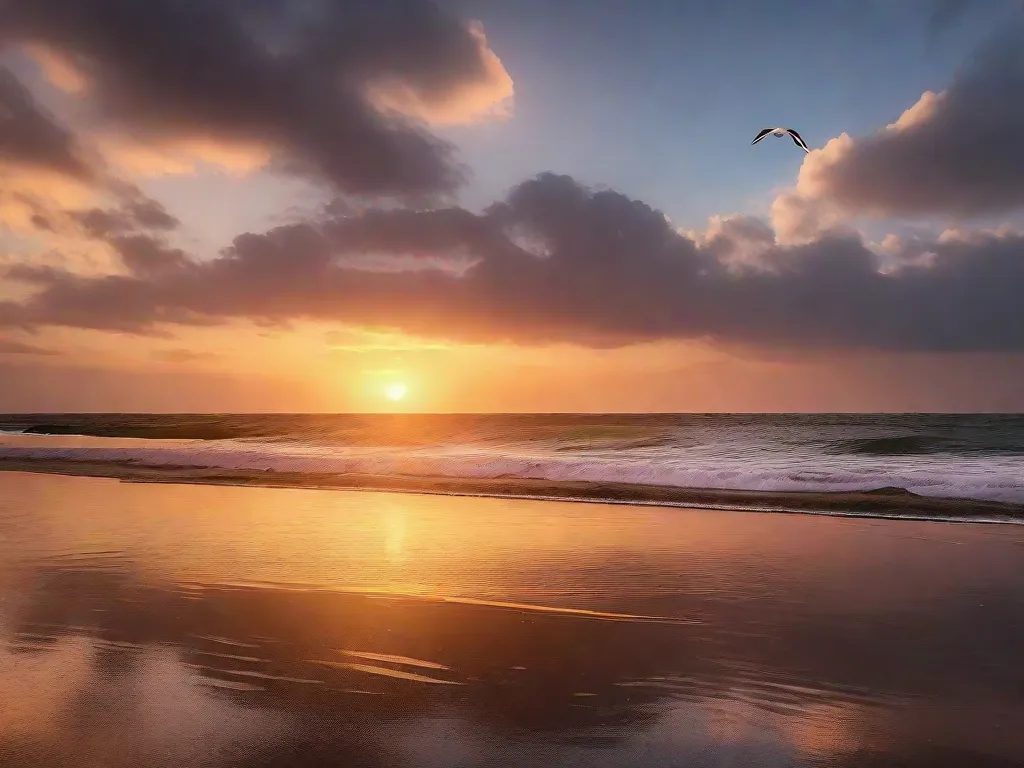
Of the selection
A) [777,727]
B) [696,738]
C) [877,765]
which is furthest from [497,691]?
[877,765]

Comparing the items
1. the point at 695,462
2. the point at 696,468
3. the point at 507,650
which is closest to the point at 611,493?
the point at 696,468

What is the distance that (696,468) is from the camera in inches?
938

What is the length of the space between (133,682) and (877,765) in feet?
17.1

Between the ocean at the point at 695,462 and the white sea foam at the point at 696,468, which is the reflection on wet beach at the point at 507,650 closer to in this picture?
the white sea foam at the point at 696,468

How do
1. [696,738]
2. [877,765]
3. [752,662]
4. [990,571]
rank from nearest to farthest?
[877,765], [696,738], [752,662], [990,571]

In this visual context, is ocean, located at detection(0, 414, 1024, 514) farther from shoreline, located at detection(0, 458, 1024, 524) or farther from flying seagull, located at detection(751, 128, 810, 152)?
flying seagull, located at detection(751, 128, 810, 152)

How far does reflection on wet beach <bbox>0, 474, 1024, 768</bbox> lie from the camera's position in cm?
420

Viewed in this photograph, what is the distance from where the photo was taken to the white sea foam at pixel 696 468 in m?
19.3

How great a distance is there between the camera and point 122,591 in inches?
304

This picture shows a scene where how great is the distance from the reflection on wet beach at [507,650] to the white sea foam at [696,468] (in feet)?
27.7

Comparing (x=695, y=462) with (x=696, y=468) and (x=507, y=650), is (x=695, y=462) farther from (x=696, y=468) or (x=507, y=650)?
(x=507, y=650)

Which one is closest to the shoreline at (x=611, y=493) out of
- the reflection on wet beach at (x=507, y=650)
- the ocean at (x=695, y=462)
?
the ocean at (x=695, y=462)

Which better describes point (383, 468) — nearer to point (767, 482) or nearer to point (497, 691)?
point (767, 482)

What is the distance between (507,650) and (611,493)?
12668 mm
